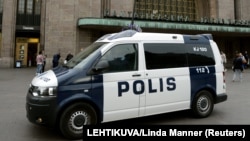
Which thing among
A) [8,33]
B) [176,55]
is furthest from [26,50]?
[176,55]

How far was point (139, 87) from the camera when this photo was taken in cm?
532

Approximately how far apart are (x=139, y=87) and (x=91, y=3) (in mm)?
20325

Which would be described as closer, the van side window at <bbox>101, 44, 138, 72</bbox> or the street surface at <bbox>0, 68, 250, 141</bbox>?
the street surface at <bbox>0, 68, 250, 141</bbox>

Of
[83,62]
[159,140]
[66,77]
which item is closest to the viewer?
[159,140]

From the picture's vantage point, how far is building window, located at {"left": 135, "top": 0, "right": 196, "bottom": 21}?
95.5ft

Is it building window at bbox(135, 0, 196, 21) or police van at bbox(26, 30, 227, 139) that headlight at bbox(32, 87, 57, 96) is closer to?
police van at bbox(26, 30, 227, 139)

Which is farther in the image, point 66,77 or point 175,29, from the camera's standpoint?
point 175,29

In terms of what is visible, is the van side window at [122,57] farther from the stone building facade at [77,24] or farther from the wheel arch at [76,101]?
the stone building facade at [77,24]

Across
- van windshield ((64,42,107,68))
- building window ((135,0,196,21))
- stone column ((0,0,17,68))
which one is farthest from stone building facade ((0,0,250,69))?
van windshield ((64,42,107,68))

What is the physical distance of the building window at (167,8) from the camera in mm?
29109

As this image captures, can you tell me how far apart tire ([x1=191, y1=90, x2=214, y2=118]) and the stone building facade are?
1599 centimetres

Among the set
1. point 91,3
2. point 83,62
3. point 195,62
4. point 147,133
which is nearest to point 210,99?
point 195,62

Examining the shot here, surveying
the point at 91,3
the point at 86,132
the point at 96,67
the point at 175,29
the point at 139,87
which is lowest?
the point at 86,132

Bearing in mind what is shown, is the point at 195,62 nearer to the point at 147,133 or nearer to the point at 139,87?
the point at 139,87
